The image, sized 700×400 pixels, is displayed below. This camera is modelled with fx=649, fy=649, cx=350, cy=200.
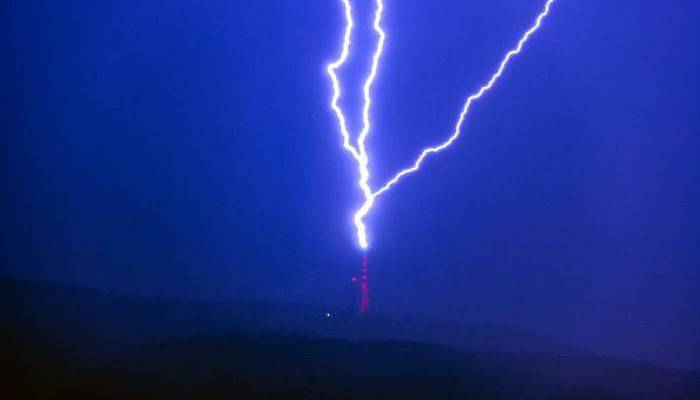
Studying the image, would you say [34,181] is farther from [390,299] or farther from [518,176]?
[518,176]

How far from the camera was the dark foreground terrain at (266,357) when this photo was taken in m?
3.39

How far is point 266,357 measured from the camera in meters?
3.54

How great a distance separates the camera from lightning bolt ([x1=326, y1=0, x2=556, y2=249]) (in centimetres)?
352

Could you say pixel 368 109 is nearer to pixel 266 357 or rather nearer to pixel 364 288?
pixel 364 288

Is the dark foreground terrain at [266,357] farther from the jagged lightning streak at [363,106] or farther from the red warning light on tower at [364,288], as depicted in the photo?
the jagged lightning streak at [363,106]

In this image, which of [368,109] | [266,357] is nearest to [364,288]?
[266,357]

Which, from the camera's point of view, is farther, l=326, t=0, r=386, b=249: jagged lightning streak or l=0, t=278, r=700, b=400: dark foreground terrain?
l=326, t=0, r=386, b=249: jagged lightning streak

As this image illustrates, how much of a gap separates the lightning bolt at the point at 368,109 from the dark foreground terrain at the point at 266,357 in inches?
26.8

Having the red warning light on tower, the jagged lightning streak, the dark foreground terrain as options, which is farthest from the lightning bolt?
the dark foreground terrain

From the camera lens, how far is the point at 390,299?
363 centimetres

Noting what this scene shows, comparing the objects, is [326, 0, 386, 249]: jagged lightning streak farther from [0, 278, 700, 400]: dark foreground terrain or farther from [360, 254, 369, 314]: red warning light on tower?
[0, 278, 700, 400]: dark foreground terrain

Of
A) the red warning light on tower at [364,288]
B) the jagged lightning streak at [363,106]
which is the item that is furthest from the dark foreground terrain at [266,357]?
the jagged lightning streak at [363,106]

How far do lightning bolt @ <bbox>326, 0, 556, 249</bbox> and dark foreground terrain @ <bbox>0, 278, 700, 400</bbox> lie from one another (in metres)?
0.68

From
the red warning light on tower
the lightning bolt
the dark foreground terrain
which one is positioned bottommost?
the dark foreground terrain
